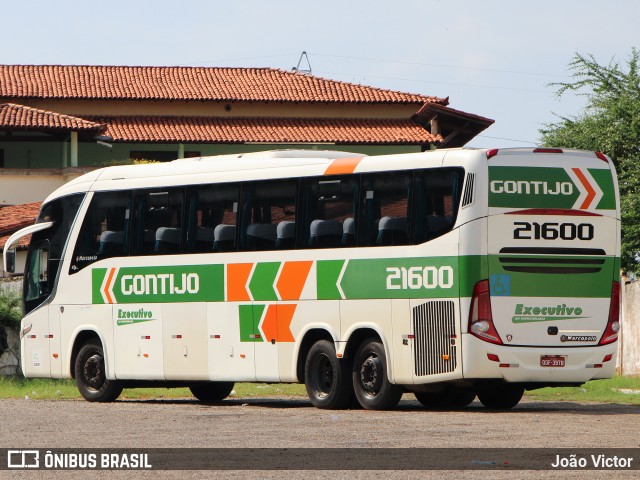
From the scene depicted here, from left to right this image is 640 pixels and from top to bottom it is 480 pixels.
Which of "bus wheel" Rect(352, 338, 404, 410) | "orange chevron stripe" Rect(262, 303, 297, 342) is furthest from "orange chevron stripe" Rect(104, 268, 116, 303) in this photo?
"bus wheel" Rect(352, 338, 404, 410)

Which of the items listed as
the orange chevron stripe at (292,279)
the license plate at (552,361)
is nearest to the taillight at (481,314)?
the license plate at (552,361)

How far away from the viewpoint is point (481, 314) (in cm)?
1869

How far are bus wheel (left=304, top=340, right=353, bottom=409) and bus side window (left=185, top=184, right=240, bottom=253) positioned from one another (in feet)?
6.92

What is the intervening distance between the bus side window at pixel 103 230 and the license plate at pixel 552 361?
7.37m

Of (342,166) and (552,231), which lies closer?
(552,231)

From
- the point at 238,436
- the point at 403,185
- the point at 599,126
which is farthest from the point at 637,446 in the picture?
the point at 599,126

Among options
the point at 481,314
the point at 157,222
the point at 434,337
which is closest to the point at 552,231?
the point at 481,314

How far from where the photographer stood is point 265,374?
21594mm

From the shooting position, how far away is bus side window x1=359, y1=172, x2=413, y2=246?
64.0 ft

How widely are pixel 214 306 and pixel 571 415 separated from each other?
6.03 m

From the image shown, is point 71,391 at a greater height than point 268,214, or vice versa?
point 268,214

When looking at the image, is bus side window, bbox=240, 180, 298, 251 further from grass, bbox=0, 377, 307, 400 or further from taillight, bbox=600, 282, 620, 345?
grass, bbox=0, 377, 307, 400

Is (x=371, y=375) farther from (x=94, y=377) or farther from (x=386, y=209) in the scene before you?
(x=94, y=377)

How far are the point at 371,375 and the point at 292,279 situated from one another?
6.12 ft
